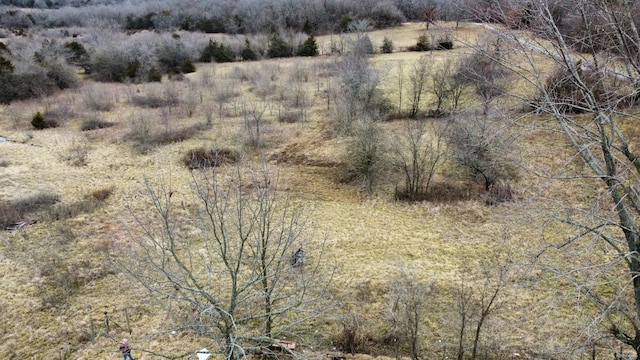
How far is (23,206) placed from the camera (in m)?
16.3

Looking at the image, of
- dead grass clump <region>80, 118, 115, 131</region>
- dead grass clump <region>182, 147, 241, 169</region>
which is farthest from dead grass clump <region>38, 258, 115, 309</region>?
dead grass clump <region>80, 118, 115, 131</region>

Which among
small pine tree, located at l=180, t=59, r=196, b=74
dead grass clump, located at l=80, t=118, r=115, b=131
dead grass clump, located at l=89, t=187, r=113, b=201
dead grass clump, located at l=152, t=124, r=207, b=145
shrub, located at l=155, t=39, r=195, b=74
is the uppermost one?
shrub, located at l=155, t=39, r=195, b=74

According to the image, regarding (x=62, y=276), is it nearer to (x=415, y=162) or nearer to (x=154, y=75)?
(x=415, y=162)

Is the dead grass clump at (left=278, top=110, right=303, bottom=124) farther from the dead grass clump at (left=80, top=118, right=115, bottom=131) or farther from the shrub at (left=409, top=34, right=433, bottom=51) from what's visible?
the shrub at (left=409, top=34, right=433, bottom=51)

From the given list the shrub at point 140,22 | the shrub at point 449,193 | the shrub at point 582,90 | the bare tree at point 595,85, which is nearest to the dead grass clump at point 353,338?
the bare tree at point 595,85

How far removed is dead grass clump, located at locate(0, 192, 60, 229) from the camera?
15461 mm

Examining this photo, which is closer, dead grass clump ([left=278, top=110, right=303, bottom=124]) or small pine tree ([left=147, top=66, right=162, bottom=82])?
dead grass clump ([left=278, top=110, right=303, bottom=124])

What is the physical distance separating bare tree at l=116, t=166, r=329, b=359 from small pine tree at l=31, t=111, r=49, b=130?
12734 mm

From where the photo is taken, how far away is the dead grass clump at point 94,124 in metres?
25.5

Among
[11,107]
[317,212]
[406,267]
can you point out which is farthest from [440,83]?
[11,107]

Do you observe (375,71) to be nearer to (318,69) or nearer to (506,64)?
(318,69)

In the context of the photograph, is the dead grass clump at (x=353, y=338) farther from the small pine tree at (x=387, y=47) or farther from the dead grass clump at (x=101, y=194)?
the small pine tree at (x=387, y=47)

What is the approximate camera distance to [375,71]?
79.7ft

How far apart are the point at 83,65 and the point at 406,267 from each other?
3850 centimetres
